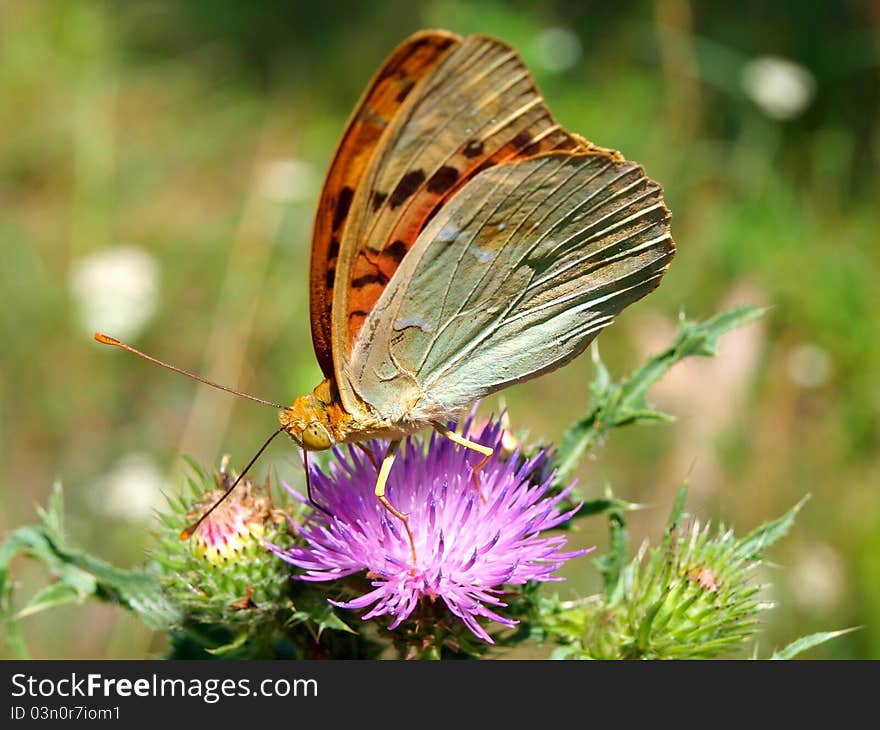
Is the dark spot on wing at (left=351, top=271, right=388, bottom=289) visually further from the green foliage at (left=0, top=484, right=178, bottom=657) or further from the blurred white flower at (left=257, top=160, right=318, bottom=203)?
the blurred white flower at (left=257, top=160, right=318, bottom=203)

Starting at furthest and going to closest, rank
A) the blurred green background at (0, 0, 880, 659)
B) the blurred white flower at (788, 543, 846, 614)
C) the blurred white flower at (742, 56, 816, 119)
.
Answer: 1. the blurred white flower at (742, 56, 816, 119)
2. the blurred green background at (0, 0, 880, 659)
3. the blurred white flower at (788, 543, 846, 614)

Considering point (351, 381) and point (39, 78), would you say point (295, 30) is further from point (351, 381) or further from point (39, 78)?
point (351, 381)

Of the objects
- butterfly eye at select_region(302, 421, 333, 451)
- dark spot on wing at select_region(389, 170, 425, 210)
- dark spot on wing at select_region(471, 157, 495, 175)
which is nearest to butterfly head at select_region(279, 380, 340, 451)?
butterfly eye at select_region(302, 421, 333, 451)

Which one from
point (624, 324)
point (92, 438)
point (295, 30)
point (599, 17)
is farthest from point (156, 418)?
point (599, 17)

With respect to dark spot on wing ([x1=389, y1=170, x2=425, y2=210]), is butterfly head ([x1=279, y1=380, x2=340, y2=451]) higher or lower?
lower

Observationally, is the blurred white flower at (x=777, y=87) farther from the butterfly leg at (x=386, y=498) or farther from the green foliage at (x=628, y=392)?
the butterfly leg at (x=386, y=498)
